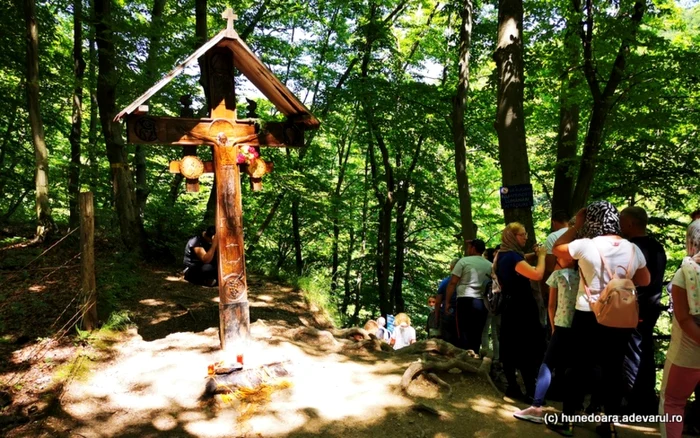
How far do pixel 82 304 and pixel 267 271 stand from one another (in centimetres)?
591

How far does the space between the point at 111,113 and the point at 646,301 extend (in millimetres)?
9189

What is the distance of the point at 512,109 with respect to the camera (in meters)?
5.33

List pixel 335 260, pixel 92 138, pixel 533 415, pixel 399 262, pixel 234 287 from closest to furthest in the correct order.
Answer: pixel 533 415, pixel 234 287, pixel 92 138, pixel 399 262, pixel 335 260

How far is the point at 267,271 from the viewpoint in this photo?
35.2ft

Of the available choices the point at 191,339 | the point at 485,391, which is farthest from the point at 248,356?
the point at 485,391

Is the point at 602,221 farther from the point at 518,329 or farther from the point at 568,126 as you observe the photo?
the point at 568,126

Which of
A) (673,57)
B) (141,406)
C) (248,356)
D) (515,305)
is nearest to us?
(141,406)

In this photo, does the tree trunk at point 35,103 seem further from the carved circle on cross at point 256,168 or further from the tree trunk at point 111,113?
the carved circle on cross at point 256,168

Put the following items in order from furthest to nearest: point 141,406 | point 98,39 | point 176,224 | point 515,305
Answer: point 176,224
point 98,39
point 515,305
point 141,406

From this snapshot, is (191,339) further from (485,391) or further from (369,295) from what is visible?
(369,295)

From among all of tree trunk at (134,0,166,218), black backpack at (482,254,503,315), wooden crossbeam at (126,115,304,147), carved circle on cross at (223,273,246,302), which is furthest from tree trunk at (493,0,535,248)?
tree trunk at (134,0,166,218)

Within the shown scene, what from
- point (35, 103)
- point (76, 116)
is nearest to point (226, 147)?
point (35, 103)

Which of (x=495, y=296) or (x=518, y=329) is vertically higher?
(x=495, y=296)

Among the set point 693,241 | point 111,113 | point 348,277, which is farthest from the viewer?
point 348,277
